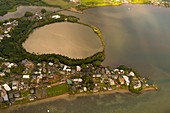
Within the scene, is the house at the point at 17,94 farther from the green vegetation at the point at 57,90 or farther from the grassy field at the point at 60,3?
the grassy field at the point at 60,3

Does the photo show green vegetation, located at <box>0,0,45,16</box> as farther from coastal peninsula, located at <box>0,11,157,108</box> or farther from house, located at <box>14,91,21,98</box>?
house, located at <box>14,91,21,98</box>

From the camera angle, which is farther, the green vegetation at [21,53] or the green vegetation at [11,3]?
the green vegetation at [11,3]

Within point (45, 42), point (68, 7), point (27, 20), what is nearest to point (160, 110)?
point (45, 42)

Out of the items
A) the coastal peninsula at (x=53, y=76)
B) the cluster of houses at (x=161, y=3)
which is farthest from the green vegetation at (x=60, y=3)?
the cluster of houses at (x=161, y=3)

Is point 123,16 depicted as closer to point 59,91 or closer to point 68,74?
point 68,74

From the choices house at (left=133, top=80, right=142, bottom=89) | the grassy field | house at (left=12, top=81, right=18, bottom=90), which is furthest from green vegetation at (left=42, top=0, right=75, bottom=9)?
house at (left=133, top=80, right=142, bottom=89)
